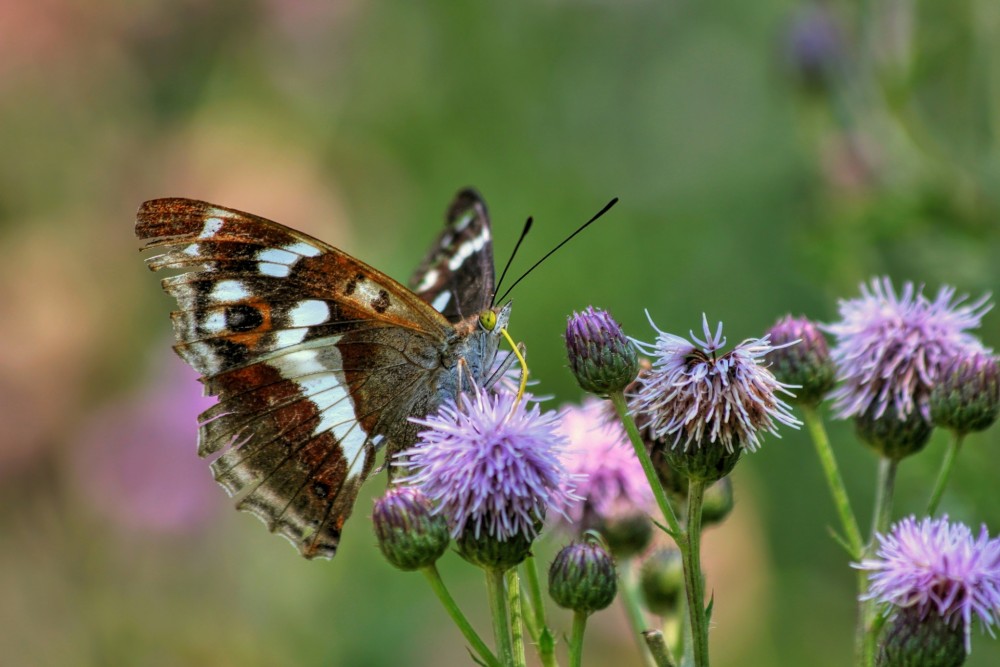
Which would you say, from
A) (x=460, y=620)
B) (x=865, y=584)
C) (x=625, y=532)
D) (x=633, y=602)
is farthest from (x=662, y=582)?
(x=460, y=620)

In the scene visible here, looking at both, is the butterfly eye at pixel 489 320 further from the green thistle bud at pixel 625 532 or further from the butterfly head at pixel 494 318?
the green thistle bud at pixel 625 532

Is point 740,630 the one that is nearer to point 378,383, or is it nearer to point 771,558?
point 771,558

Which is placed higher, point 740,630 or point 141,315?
point 141,315

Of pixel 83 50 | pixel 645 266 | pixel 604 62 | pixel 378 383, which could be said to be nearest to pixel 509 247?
pixel 645 266

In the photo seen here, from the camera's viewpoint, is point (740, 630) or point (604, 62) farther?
point (604, 62)

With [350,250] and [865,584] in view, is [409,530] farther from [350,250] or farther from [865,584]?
[350,250]

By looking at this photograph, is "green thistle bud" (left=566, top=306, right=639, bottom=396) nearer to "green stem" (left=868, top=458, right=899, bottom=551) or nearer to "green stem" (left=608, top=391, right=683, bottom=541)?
"green stem" (left=608, top=391, right=683, bottom=541)
